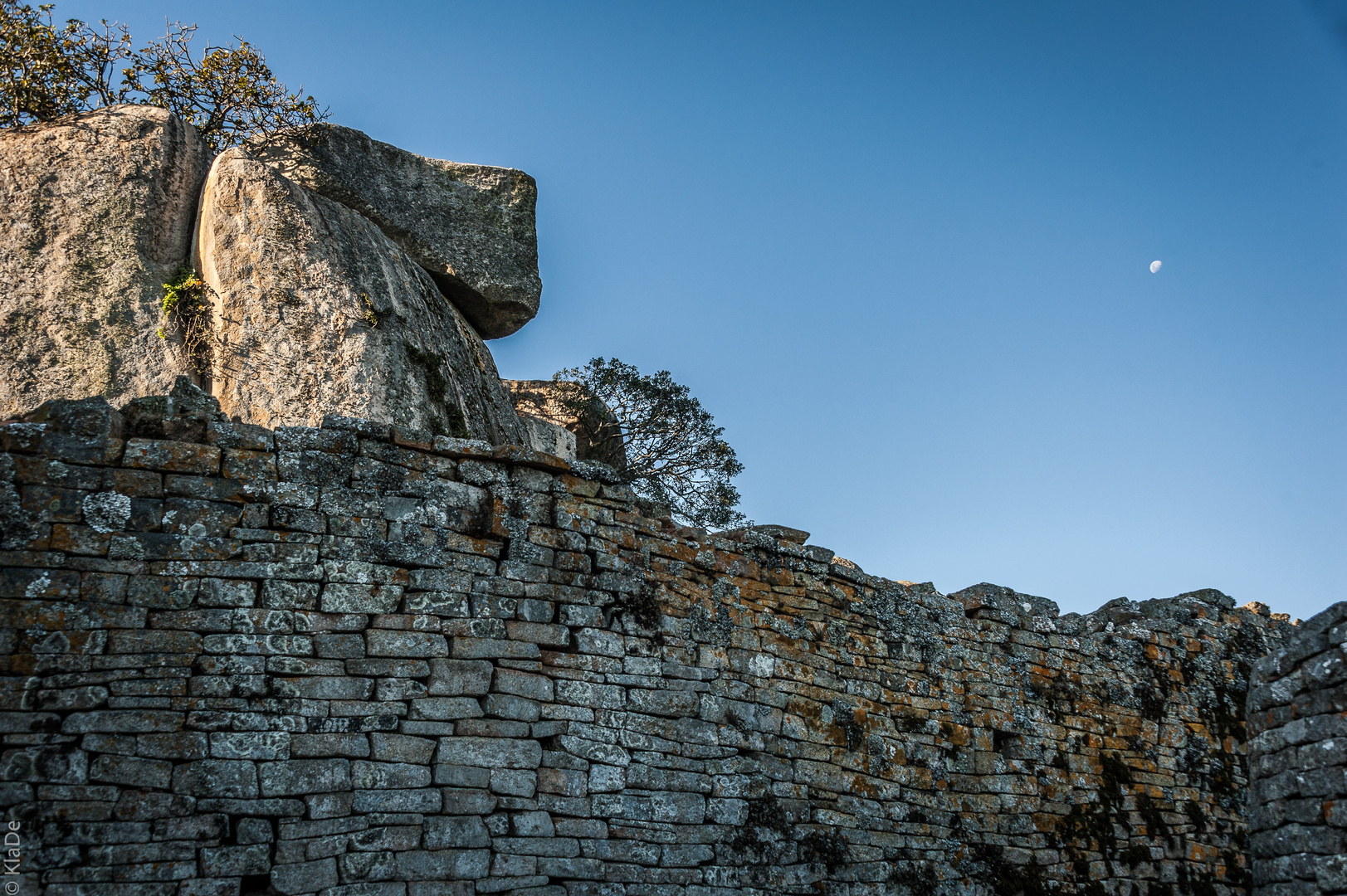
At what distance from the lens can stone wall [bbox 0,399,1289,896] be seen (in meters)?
6.29

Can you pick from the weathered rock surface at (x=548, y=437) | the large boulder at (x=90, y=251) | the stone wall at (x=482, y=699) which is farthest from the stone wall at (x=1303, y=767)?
the large boulder at (x=90, y=251)

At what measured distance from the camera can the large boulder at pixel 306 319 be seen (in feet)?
32.2

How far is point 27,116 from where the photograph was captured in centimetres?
1107

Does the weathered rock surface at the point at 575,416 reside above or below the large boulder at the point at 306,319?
above

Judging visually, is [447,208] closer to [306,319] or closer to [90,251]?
[306,319]

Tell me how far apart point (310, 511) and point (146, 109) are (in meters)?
6.38

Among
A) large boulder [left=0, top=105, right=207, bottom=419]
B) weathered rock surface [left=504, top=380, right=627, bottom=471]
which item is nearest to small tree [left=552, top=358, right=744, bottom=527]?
weathered rock surface [left=504, top=380, right=627, bottom=471]

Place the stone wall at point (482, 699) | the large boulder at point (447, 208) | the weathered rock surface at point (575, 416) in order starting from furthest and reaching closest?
1. the weathered rock surface at point (575, 416)
2. the large boulder at point (447, 208)
3. the stone wall at point (482, 699)

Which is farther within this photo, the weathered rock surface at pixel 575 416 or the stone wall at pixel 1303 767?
the weathered rock surface at pixel 575 416

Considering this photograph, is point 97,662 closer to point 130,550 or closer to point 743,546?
point 130,550

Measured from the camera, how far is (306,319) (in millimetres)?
10133

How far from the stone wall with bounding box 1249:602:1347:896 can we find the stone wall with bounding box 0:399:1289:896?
2114 mm

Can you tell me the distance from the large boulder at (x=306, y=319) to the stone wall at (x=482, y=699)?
2.38 metres

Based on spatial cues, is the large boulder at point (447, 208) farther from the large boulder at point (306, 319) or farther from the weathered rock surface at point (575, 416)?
the weathered rock surface at point (575, 416)
